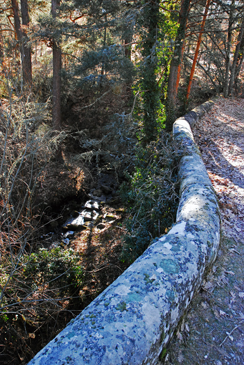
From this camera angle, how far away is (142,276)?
1.90 metres

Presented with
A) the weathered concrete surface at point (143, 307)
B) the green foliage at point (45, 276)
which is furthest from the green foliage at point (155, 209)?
the weathered concrete surface at point (143, 307)

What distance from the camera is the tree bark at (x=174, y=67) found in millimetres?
10281

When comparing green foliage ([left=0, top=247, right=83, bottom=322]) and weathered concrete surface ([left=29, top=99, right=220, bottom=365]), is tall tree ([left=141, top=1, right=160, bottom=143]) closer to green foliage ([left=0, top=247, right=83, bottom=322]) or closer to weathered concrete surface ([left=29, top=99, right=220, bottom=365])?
green foliage ([left=0, top=247, right=83, bottom=322])

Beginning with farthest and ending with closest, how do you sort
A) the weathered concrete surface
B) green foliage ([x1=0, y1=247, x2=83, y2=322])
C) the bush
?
green foliage ([x1=0, y1=247, x2=83, y2=322]) → the bush → the weathered concrete surface

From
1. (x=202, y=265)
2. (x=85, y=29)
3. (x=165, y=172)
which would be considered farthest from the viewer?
(x=85, y=29)

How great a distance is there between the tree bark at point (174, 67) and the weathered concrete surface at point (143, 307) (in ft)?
28.1

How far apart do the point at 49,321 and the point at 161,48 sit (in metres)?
7.98

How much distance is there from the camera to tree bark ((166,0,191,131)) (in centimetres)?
1028

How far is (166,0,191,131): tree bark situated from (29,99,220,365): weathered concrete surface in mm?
8566

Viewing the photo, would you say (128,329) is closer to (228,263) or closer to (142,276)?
(142,276)

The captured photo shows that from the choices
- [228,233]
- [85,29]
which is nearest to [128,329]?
[228,233]

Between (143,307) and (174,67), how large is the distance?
11669mm

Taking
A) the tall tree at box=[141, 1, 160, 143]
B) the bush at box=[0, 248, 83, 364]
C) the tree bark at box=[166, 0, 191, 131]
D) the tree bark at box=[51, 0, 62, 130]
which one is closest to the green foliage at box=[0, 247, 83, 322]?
the bush at box=[0, 248, 83, 364]

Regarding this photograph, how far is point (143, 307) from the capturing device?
5.48 ft
